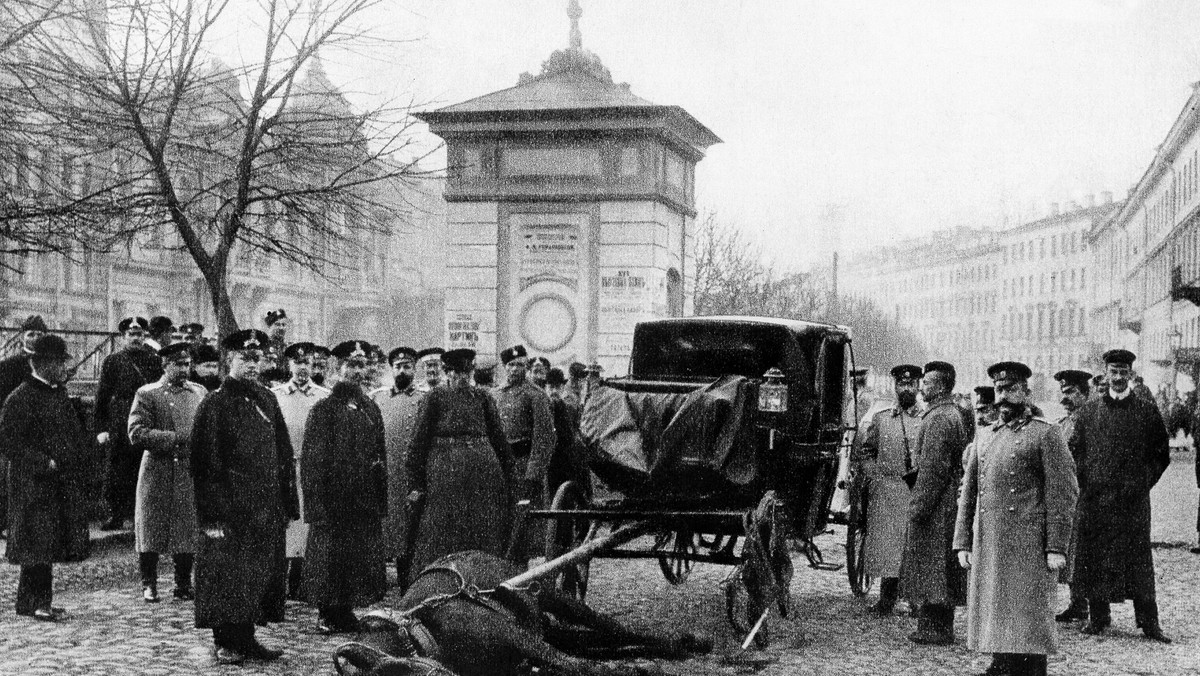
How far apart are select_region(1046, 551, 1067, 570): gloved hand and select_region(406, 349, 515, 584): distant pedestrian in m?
3.84

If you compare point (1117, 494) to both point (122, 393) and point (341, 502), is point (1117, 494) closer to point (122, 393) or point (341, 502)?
point (341, 502)

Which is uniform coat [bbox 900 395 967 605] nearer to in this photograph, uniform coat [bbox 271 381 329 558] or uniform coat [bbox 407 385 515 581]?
uniform coat [bbox 407 385 515 581]

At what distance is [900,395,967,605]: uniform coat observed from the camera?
9172 millimetres

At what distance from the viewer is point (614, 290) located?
67.8 ft

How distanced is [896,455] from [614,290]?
10.4 metres

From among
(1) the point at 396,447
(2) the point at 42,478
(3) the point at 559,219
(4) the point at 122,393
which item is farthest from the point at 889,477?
(3) the point at 559,219

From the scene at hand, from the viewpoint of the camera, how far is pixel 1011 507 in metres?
7.55

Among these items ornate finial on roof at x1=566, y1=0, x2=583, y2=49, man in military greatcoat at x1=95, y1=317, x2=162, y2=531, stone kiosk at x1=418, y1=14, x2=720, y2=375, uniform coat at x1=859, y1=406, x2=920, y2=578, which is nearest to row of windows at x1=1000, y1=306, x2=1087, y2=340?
ornate finial on roof at x1=566, y1=0, x2=583, y2=49

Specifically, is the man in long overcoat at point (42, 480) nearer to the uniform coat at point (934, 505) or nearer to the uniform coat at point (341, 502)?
the uniform coat at point (341, 502)

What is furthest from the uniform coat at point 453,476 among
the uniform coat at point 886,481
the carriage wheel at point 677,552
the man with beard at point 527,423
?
the uniform coat at point 886,481

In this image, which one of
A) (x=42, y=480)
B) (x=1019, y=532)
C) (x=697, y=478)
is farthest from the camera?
(x=42, y=480)

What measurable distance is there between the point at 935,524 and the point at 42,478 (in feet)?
20.9

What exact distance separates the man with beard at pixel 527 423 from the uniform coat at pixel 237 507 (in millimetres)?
2678

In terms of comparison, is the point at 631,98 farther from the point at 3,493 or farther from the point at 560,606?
the point at 560,606
